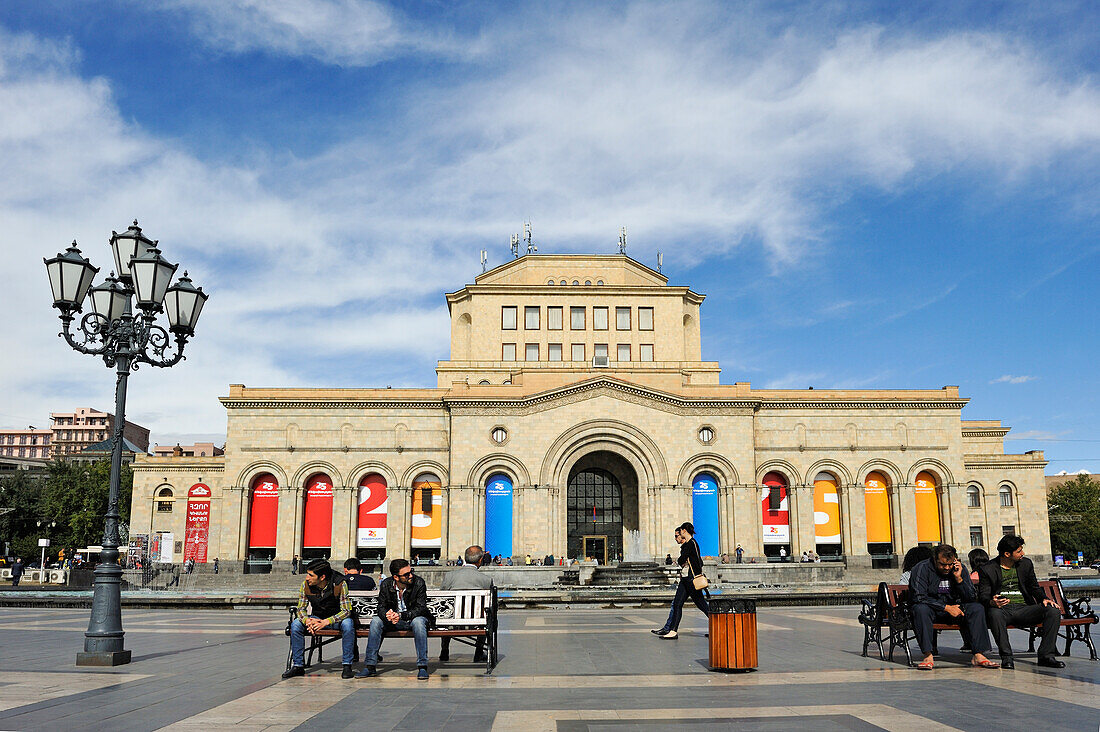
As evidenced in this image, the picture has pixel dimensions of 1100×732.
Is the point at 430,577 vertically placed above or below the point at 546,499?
below

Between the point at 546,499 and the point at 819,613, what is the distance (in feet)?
83.9

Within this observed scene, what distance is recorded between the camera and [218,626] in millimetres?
18188

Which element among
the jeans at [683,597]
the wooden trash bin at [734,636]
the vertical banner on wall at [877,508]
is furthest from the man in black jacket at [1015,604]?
the vertical banner on wall at [877,508]

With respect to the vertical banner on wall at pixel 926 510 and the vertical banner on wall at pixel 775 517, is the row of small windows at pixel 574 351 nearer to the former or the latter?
the vertical banner on wall at pixel 775 517

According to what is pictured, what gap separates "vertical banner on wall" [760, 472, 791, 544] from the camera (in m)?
46.9

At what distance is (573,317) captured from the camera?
5428cm

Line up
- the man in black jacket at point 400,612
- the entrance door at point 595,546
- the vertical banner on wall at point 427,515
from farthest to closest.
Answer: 1. the entrance door at point 595,546
2. the vertical banner on wall at point 427,515
3. the man in black jacket at point 400,612

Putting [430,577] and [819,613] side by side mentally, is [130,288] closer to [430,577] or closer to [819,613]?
[819,613]

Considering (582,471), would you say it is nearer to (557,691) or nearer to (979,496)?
(979,496)

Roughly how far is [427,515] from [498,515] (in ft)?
13.3

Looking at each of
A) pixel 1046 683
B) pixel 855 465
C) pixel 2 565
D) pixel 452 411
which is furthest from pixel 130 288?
pixel 2 565

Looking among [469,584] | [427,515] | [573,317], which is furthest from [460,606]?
[573,317]

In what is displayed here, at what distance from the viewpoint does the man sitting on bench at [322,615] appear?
9.96 metres

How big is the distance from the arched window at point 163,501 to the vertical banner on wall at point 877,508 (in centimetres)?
4105
